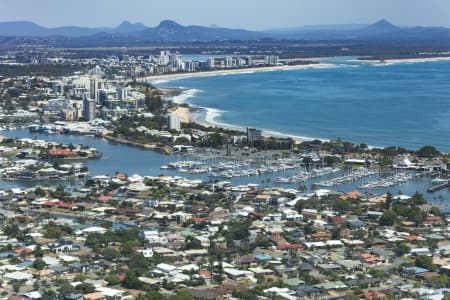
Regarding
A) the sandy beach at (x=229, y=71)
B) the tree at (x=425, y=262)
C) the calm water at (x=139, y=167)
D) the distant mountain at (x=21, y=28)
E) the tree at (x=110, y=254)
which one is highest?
the tree at (x=425, y=262)

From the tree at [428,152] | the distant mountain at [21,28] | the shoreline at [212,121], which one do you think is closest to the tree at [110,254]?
the tree at [428,152]

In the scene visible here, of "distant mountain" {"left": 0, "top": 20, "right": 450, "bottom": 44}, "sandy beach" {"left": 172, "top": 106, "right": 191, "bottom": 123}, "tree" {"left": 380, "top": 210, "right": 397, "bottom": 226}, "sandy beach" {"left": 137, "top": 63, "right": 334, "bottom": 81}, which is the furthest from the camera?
"distant mountain" {"left": 0, "top": 20, "right": 450, "bottom": 44}

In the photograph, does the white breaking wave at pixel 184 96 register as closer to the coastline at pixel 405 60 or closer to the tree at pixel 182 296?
the tree at pixel 182 296

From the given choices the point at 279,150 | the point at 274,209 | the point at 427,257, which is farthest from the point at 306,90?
the point at 427,257

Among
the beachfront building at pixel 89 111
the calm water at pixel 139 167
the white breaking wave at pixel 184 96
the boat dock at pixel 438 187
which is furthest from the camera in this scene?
the white breaking wave at pixel 184 96

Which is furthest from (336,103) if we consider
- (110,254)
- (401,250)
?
(110,254)

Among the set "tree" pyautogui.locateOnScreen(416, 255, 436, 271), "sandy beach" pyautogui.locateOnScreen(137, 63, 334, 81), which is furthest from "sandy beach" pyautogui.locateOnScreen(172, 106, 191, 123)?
"tree" pyautogui.locateOnScreen(416, 255, 436, 271)

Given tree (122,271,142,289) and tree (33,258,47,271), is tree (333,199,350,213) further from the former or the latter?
tree (33,258,47,271)

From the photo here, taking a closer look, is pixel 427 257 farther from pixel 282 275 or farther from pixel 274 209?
pixel 274 209
